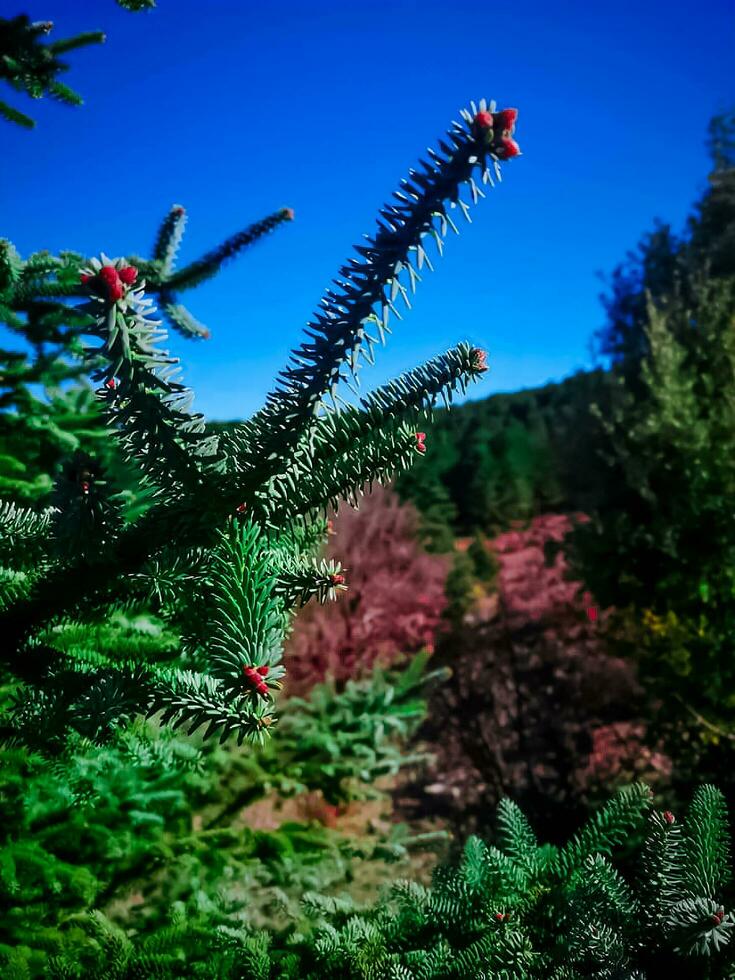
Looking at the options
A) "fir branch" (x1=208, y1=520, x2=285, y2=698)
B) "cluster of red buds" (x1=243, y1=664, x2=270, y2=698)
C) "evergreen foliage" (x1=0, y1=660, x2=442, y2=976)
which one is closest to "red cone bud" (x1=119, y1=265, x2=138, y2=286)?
"fir branch" (x1=208, y1=520, x2=285, y2=698)

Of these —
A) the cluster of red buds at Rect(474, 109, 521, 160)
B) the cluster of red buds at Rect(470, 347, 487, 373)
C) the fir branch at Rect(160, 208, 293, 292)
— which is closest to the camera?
the cluster of red buds at Rect(474, 109, 521, 160)

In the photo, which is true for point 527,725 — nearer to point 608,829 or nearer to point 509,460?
point 608,829

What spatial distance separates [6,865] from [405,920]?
1092 millimetres

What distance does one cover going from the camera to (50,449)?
296cm

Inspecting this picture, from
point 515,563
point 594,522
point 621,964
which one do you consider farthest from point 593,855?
point 515,563

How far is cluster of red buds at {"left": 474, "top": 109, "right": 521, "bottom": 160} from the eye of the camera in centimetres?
73

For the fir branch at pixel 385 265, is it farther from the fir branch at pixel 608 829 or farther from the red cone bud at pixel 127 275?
the fir branch at pixel 608 829

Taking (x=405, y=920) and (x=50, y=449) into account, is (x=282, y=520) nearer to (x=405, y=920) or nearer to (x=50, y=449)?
(x=405, y=920)

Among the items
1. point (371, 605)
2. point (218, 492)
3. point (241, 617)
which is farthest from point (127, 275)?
point (371, 605)

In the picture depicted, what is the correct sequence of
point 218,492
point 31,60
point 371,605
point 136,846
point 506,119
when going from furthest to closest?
1. point 371,605
2. point 136,846
3. point 31,60
4. point 218,492
5. point 506,119

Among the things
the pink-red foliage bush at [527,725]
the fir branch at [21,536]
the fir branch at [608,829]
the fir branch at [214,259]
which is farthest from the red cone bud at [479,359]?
the pink-red foliage bush at [527,725]

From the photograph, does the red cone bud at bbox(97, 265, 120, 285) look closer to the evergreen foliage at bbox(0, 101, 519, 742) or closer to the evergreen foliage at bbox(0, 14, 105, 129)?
the evergreen foliage at bbox(0, 101, 519, 742)

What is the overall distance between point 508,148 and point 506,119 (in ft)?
0.10

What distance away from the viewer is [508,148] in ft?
2.41
